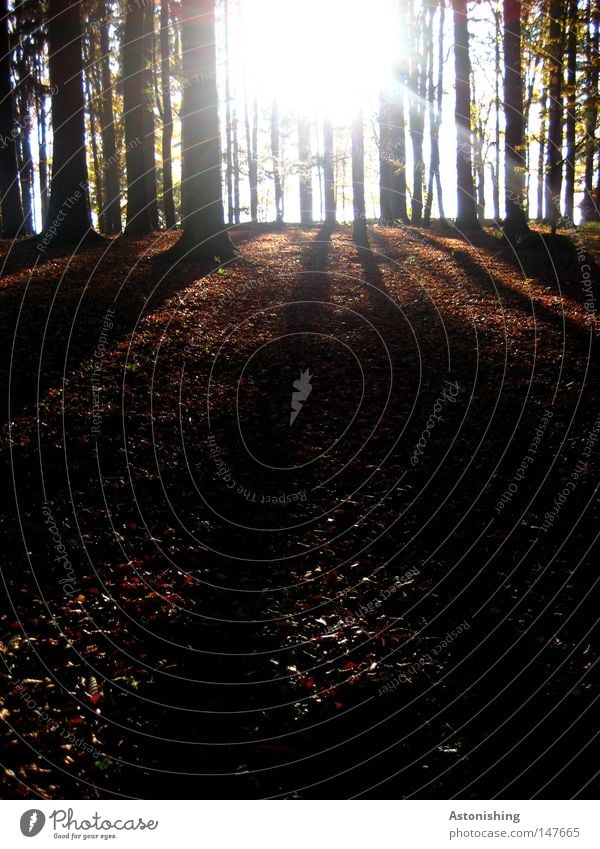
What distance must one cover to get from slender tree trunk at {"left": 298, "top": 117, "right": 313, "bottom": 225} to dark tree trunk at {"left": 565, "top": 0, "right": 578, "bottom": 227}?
16.1m

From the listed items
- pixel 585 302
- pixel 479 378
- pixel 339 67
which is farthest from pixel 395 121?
pixel 479 378

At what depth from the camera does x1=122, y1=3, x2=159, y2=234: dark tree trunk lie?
23328 millimetres

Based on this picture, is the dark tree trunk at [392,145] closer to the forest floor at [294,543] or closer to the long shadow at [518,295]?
the long shadow at [518,295]

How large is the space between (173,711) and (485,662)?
3.01 meters

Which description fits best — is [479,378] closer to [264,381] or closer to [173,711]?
[264,381]

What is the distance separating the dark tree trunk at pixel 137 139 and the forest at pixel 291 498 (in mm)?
2224

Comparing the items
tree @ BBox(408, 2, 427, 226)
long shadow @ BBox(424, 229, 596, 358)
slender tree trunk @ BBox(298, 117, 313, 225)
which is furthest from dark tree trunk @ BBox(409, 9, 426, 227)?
long shadow @ BBox(424, 229, 596, 358)

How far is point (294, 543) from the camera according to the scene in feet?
28.1

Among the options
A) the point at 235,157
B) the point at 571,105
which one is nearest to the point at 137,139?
the point at 571,105

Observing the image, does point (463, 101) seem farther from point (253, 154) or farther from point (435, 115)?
point (253, 154)

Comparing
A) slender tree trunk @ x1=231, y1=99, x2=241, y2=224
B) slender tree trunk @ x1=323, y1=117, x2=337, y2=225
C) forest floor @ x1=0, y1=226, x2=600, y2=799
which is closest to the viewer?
forest floor @ x1=0, y1=226, x2=600, y2=799

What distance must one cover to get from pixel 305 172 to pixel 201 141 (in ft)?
94.0

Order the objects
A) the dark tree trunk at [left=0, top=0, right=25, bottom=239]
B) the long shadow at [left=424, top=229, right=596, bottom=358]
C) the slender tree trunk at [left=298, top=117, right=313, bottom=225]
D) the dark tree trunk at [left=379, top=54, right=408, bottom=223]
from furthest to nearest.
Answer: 1. the slender tree trunk at [left=298, top=117, right=313, bottom=225]
2. the dark tree trunk at [left=379, top=54, right=408, bottom=223]
3. the dark tree trunk at [left=0, top=0, right=25, bottom=239]
4. the long shadow at [left=424, top=229, right=596, bottom=358]

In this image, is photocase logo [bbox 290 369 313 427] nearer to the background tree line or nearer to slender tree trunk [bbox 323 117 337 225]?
the background tree line
